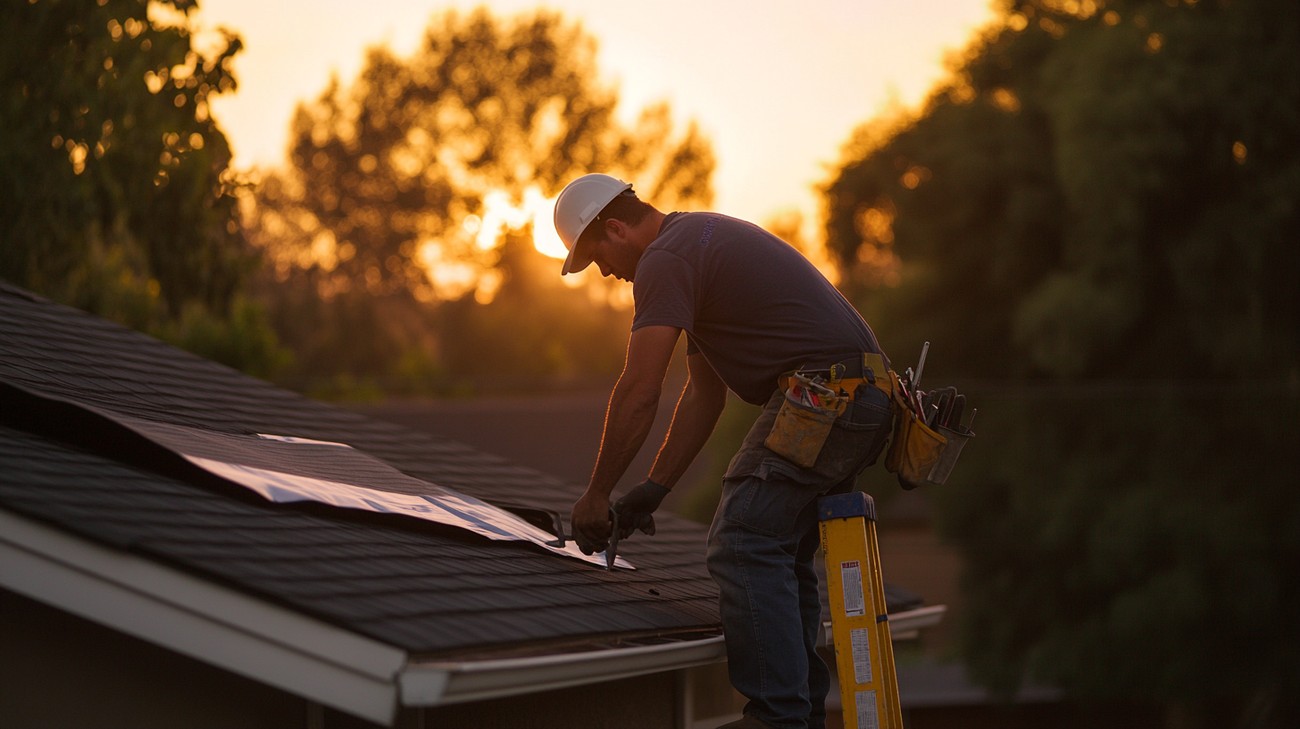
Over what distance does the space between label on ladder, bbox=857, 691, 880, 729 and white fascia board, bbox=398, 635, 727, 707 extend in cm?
64

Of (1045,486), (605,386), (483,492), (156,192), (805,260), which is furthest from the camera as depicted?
(605,386)

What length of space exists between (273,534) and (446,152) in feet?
143

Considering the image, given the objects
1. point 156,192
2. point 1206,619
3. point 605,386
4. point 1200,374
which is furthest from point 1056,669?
point 605,386

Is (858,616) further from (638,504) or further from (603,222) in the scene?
(603,222)

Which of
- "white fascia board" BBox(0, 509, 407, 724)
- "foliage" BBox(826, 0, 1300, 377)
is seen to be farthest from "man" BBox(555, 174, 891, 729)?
"foliage" BBox(826, 0, 1300, 377)

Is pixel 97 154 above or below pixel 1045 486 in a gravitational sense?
above

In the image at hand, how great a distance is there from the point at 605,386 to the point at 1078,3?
699 inches

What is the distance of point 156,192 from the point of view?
13992mm

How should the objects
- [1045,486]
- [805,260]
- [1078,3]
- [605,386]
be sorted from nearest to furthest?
[805,260], [1045,486], [1078,3], [605,386]

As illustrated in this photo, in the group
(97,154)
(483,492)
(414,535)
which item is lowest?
(414,535)

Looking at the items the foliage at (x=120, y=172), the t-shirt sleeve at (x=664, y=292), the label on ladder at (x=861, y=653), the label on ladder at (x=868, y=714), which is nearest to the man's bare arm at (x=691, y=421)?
the t-shirt sleeve at (x=664, y=292)

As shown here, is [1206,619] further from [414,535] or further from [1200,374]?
[414,535]

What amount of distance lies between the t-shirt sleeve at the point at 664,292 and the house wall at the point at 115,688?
4.61ft

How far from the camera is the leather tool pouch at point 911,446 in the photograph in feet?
14.5
